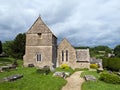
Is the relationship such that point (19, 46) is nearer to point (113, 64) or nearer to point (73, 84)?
point (113, 64)

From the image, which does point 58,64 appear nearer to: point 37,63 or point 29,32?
point 37,63

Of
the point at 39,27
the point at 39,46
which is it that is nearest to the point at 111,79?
the point at 39,46

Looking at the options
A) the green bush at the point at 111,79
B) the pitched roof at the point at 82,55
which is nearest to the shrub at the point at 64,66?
the pitched roof at the point at 82,55

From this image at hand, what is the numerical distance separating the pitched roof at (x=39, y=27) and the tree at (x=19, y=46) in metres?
18.5

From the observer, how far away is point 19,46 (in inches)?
2468

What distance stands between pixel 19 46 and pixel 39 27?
20.1 metres

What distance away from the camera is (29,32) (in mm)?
45750

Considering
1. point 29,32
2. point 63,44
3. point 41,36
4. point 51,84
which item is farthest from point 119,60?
point 51,84

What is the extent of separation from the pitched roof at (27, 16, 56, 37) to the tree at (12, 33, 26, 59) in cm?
1846

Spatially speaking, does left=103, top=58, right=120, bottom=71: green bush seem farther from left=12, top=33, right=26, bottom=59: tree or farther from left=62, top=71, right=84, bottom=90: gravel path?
left=12, top=33, right=26, bottom=59: tree

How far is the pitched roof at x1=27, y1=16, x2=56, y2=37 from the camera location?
1770 inches

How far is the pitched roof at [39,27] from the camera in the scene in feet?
148

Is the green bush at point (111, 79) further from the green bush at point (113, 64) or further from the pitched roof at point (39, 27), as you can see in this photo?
the pitched roof at point (39, 27)

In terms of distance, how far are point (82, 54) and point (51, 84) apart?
30116 millimetres
